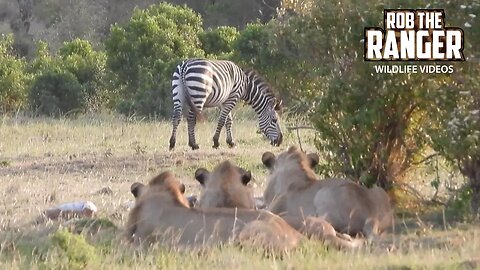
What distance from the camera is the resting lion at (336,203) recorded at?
833 cm

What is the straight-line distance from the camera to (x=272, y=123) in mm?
17391

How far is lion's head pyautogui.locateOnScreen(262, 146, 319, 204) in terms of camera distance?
889 cm

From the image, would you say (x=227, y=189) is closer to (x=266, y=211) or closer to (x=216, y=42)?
(x=266, y=211)

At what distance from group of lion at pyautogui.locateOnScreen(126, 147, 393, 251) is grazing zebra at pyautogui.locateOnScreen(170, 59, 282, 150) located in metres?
7.60

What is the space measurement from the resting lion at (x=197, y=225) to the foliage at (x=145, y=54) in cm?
1426

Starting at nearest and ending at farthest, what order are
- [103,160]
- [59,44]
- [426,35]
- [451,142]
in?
[451,142] → [426,35] → [103,160] → [59,44]

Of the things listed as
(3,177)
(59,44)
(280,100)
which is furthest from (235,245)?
(59,44)

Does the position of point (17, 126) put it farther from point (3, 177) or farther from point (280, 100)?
point (3, 177)

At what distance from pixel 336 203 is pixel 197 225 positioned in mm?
1557

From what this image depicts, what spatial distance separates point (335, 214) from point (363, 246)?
812 mm

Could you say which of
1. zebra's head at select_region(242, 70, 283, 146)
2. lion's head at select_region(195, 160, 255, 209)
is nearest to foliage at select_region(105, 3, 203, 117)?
zebra's head at select_region(242, 70, 283, 146)

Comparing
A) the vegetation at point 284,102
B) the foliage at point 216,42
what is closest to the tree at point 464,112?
the vegetation at point 284,102

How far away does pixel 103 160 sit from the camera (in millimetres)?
13836

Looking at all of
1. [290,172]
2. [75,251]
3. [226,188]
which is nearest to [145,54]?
[290,172]
